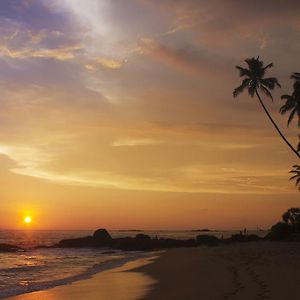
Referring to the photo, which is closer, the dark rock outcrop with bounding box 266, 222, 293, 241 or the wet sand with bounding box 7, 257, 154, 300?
the wet sand with bounding box 7, 257, 154, 300

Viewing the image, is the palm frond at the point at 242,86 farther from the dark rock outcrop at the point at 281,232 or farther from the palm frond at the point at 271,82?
the dark rock outcrop at the point at 281,232

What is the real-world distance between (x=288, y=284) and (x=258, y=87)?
98.7 ft

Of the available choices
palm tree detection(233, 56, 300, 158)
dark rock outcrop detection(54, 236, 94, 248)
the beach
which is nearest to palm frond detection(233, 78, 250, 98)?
palm tree detection(233, 56, 300, 158)

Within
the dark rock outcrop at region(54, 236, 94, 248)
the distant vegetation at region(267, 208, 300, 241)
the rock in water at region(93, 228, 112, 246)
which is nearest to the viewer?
the distant vegetation at region(267, 208, 300, 241)

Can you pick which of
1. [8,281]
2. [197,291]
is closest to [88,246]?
[8,281]

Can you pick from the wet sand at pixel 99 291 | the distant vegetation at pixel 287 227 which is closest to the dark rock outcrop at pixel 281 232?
the distant vegetation at pixel 287 227

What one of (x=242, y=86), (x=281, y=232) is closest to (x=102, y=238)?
(x=281, y=232)

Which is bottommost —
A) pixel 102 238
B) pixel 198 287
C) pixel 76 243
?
pixel 198 287

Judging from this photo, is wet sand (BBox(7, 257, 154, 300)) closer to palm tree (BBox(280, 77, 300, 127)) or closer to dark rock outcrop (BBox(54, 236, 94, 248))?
palm tree (BBox(280, 77, 300, 127))

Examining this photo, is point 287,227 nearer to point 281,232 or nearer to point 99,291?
point 281,232

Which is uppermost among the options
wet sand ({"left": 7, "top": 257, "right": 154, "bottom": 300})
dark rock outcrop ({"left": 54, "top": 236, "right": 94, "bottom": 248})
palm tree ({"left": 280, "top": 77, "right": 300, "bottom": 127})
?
palm tree ({"left": 280, "top": 77, "right": 300, "bottom": 127})

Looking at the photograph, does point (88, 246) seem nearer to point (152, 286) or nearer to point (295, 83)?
point (295, 83)

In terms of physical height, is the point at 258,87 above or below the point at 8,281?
above

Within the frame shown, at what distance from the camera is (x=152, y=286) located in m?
22.3
